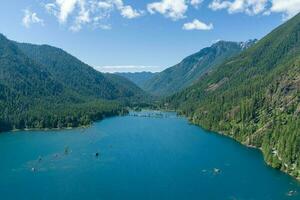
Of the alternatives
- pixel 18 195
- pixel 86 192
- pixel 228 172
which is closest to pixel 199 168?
pixel 228 172

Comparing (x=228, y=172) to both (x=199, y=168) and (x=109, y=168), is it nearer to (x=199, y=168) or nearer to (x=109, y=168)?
(x=199, y=168)

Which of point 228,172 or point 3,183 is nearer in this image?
point 3,183

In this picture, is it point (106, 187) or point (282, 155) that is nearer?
point (106, 187)

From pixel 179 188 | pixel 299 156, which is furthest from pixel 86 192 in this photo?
pixel 299 156

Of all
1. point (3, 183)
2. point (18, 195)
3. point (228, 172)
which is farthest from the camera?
point (228, 172)

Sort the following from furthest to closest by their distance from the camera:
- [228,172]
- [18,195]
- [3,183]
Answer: [228,172] < [3,183] < [18,195]

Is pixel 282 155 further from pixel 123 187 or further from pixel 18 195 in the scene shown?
pixel 18 195

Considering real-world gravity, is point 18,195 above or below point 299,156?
below
